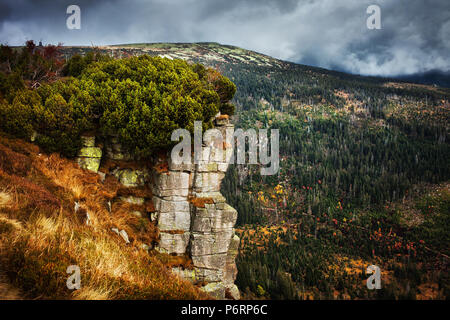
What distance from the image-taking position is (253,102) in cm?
13962

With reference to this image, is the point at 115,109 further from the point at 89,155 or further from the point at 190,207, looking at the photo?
the point at 190,207

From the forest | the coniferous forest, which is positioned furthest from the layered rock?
the forest

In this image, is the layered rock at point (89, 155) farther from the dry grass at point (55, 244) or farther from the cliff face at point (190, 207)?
the dry grass at point (55, 244)

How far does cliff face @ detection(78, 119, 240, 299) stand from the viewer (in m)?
13.4

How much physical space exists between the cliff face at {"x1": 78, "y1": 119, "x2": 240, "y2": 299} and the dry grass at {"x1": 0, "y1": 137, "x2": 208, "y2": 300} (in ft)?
10.0

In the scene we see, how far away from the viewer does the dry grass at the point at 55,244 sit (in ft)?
14.5

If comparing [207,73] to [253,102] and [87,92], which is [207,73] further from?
[253,102]

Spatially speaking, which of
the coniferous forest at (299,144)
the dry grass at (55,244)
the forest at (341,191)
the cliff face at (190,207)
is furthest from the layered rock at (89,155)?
the forest at (341,191)

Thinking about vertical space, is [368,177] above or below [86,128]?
below

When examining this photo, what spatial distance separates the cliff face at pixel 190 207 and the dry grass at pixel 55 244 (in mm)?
3057

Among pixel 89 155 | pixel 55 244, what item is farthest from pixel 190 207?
pixel 55 244

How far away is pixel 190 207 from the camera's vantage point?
1392cm
